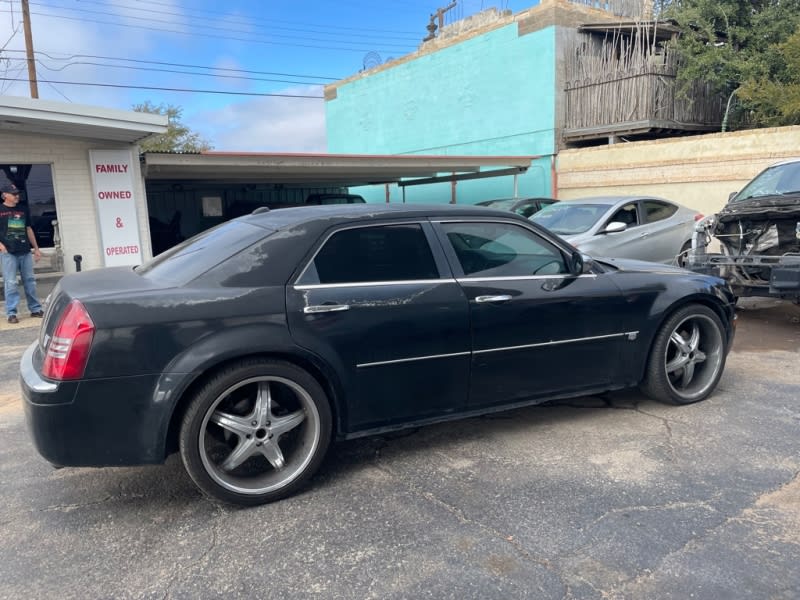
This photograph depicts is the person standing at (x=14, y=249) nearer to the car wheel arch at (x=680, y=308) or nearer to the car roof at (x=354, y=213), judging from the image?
the car roof at (x=354, y=213)

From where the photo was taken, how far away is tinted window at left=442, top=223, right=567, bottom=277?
384 cm

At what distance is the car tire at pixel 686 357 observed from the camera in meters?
4.42

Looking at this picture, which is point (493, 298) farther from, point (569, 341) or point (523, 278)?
point (569, 341)

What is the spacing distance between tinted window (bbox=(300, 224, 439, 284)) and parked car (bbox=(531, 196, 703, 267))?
16.6ft

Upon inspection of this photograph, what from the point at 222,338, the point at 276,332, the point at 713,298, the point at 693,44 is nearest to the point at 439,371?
the point at 276,332

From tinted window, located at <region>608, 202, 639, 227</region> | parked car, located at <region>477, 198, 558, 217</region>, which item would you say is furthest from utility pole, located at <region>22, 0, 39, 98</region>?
tinted window, located at <region>608, 202, 639, 227</region>

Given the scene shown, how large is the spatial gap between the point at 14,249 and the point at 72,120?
92.4 inches

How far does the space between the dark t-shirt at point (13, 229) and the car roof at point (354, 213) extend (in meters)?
6.04

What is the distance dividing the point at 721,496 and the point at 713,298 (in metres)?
1.82

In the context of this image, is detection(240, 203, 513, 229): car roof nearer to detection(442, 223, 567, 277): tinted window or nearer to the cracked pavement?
detection(442, 223, 567, 277): tinted window

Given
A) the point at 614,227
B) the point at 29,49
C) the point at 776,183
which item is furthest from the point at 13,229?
the point at 29,49

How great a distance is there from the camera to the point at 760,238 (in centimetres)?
710

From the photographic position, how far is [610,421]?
436 centimetres

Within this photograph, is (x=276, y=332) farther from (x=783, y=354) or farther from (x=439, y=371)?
(x=783, y=354)
